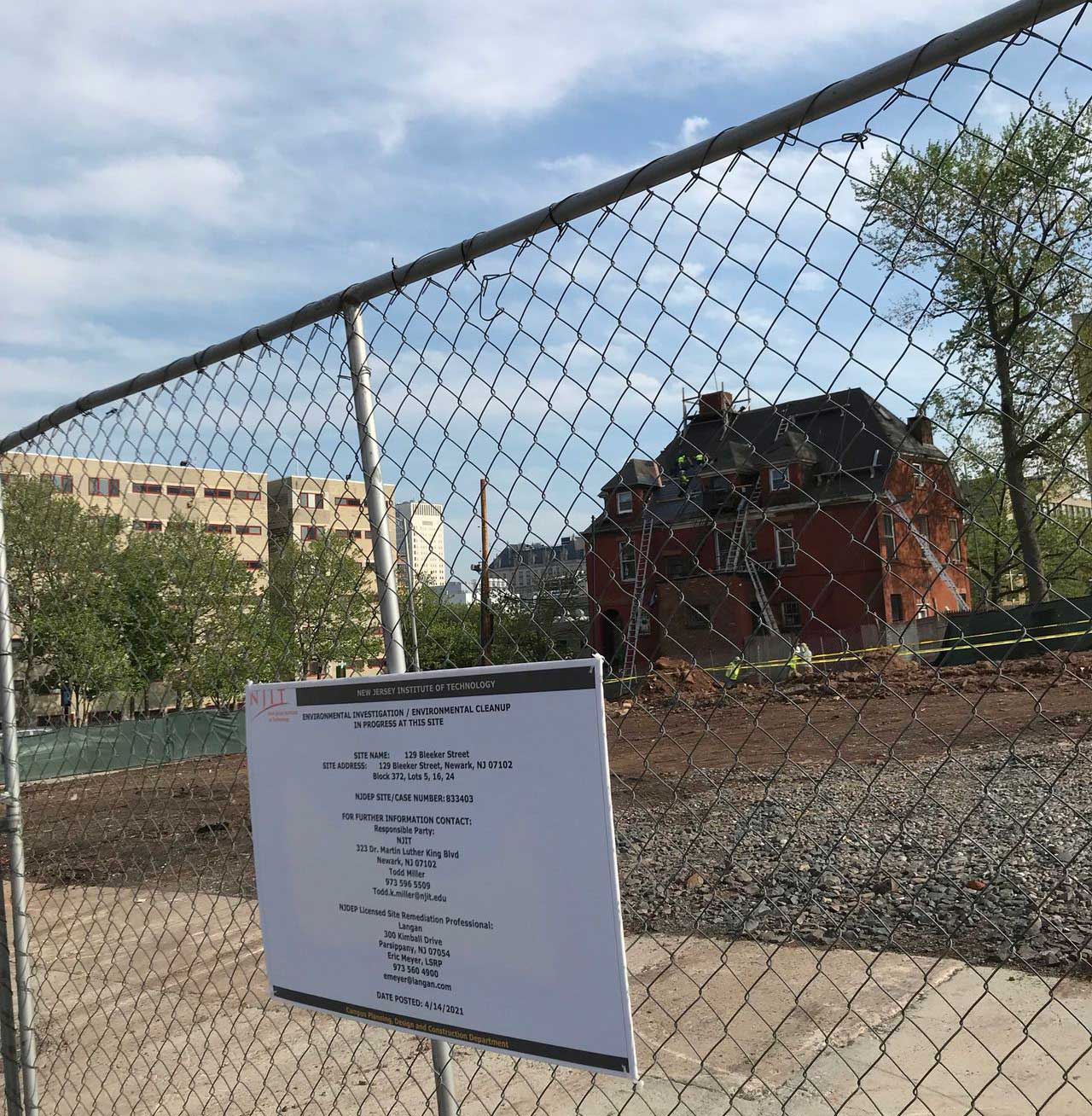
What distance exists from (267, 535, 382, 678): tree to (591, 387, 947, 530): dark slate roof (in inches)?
39.6

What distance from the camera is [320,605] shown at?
9.71ft

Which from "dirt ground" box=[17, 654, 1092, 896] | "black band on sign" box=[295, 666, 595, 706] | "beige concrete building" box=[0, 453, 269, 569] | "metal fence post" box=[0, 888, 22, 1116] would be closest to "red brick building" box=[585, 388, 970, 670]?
"black band on sign" box=[295, 666, 595, 706]

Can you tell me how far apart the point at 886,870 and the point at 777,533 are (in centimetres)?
593

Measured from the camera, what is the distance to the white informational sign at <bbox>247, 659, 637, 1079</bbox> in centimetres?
→ 200

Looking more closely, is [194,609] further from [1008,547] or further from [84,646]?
[1008,547]

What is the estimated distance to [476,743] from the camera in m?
2.15

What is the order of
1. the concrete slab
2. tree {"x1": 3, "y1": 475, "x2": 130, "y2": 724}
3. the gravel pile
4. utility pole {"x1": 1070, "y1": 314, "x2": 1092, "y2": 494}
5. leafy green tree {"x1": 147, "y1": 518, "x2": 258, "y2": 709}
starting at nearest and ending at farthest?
utility pole {"x1": 1070, "y1": 314, "x2": 1092, "y2": 494} < leafy green tree {"x1": 147, "y1": 518, "x2": 258, "y2": 709} < the concrete slab < tree {"x1": 3, "y1": 475, "x2": 130, "y2": 724} < the gravel pile

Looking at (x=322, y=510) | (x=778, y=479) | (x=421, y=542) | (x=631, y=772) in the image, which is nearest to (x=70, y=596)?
(x=322, y=510)

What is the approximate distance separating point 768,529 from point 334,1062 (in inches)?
144

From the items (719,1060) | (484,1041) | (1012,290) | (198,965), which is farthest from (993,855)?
(1012,290)

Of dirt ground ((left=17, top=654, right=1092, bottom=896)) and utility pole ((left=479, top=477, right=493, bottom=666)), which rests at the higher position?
utility pole ((left=479, top=477, right=493, bottom=666))

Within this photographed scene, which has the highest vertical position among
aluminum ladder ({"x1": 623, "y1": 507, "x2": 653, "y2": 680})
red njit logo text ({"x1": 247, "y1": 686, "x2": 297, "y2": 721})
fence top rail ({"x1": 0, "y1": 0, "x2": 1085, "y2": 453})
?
fence top rail ({"x1": 0, "y1": 0, "x2": 1085, "y2": 453})

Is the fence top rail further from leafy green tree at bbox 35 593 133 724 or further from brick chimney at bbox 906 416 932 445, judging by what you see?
leafy green tree at bbox 35 593 133 724

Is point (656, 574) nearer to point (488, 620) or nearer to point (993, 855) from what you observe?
point (488, 620)
